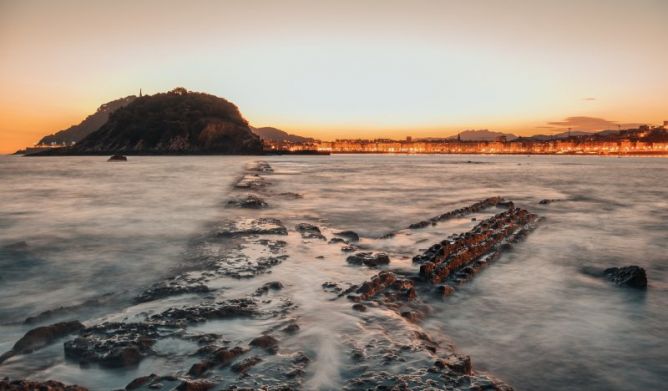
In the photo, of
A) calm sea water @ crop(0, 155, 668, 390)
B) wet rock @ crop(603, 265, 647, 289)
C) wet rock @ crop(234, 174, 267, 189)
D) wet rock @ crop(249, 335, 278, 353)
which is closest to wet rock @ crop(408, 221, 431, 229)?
calm sea water @ crop(0, 155, 668, 390)

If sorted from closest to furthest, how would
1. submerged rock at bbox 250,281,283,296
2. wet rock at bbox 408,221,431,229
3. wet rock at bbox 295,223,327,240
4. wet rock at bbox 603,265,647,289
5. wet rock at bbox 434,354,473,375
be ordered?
wet rock at bbox 434,354,473,375 < submerged rock at bbox 250,281,283,296 < wet rock at bbox 603,265,647,289 < wet rock at bbox 295,223,327,240 < wet rock at bbox 408,221,431,229

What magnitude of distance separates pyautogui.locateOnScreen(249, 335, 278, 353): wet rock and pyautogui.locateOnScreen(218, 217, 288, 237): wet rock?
24.9 feet

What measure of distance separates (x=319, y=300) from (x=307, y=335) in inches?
56.5

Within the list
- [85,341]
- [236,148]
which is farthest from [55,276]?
[236,148]

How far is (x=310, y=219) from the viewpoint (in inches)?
659

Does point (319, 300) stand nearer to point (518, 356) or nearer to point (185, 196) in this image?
point (518, 356)

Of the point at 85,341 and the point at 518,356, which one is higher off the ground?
the point at 85,341

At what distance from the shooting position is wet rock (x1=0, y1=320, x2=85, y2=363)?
5039 millimetres

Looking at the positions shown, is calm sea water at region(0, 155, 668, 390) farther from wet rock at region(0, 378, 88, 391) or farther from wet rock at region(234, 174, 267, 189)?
wet rock at region(234, 174, 267, 189)

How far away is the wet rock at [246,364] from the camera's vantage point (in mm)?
4523

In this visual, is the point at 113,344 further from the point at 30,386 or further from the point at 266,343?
the point at 266,343

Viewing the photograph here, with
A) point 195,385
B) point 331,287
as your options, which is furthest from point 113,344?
point 331,287

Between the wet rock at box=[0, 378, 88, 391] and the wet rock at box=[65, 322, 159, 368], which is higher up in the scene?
the wet rock at box=[0, 378, 88, 391]

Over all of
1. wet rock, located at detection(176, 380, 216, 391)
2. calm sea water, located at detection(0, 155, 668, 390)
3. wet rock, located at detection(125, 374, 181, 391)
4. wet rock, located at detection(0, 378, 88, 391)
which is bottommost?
calm sea water, located at detection(0, 155, 668, 390)
